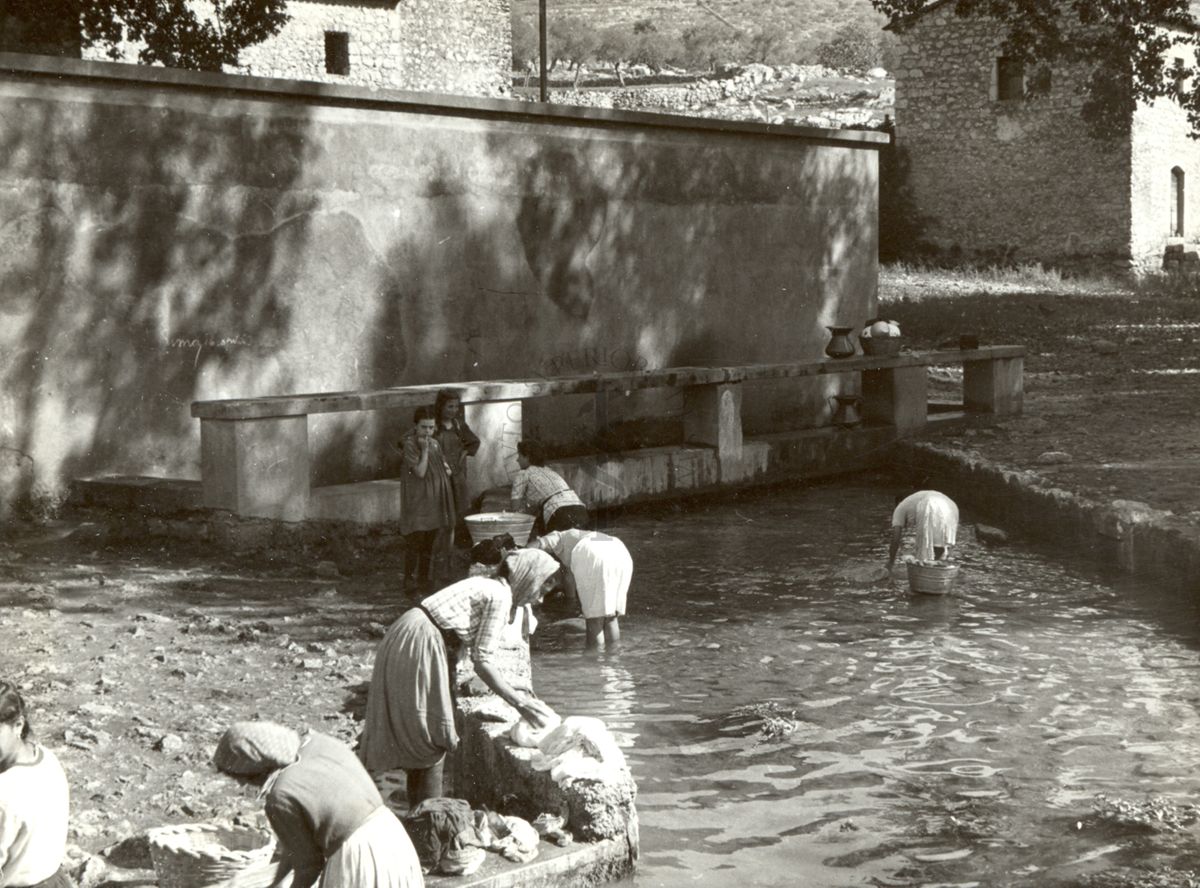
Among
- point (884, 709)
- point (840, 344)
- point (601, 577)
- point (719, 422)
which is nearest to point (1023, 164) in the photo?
point (840, 344)

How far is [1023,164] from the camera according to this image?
38.0 m

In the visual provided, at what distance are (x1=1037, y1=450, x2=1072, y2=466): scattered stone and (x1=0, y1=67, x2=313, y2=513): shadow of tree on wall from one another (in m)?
7.26

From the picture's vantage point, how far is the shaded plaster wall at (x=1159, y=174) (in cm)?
3659

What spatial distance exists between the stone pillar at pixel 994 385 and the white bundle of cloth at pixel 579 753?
12.3 meters

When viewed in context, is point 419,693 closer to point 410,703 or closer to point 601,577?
point 410,703

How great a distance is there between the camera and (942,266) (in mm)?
37969

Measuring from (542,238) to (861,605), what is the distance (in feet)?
18.9

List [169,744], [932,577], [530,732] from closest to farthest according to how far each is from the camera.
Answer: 1. [530,732]
2. [169,744]
3. [932,577]

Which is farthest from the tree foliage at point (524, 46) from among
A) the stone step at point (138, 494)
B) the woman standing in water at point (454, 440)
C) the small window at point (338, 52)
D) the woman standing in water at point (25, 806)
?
the woman standing in water at point (25, 806)

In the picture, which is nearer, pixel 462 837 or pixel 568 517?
pixel 462 837

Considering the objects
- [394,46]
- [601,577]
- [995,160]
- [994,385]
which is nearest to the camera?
[601,577]

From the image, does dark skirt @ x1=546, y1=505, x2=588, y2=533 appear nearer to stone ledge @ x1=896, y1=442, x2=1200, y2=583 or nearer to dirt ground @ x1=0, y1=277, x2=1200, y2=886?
dirt ground @ x1=0, y1=277, x2=1200, y2=886

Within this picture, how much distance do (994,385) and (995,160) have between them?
21.8m

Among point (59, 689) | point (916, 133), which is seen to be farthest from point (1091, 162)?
point (59, 689)
